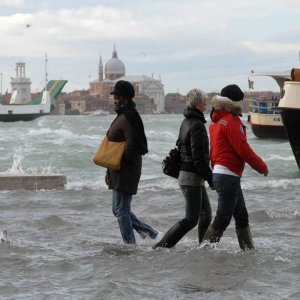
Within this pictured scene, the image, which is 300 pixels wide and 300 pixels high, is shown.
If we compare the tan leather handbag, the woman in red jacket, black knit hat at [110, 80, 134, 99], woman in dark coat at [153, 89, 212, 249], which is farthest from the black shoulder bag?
black knit hat at [110, 80, 134, 99]

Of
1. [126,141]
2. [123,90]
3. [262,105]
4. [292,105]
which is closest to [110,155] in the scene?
[126,141]

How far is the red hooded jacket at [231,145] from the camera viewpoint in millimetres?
6688

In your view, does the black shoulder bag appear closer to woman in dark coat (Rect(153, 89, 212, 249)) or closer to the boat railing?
woman in dark coat (Rect(153, 89, 212, 249))

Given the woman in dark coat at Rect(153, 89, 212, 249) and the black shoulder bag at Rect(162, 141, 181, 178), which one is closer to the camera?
the woman in dark coat at Rect(153, 89, 212, 249)

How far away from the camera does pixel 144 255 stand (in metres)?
7.46

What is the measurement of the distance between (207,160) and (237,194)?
0.35m

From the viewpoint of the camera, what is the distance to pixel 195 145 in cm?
686

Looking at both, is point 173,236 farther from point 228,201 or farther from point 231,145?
point 231,145

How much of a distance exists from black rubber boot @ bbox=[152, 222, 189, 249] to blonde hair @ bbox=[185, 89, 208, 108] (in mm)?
1011

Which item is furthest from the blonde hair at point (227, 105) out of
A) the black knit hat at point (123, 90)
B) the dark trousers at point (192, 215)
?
the black knit hat at point (123, 90)

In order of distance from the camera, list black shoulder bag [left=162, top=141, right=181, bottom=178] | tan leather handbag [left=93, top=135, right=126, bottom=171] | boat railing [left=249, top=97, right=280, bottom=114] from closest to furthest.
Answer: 1. black shoulder bag [left=162, top=141, right=181, bottom=178]
2. tan leather handbag [left=93, top=135, right=126, bottom=171]
3. boat railing [left=249, top=97, right=280, bottom=114]

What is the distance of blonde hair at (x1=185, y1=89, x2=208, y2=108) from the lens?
6.96 meters

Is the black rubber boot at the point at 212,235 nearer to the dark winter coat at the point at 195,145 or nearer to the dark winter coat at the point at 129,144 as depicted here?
the dark winter coat at the point at 195,145

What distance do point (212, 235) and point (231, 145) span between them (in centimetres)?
84
